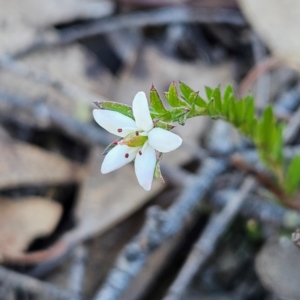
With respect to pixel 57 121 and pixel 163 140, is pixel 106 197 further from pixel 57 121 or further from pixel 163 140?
pixel 163 140

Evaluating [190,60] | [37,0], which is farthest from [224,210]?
[37,0]

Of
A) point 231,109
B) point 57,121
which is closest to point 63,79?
point 57,121

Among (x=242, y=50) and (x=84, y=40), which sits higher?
(x=84, y=40)

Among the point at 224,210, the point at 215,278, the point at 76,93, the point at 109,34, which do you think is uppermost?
the point at 109,34

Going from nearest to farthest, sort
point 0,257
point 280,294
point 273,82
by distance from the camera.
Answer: point 280,294, point 0,257, point 273,82

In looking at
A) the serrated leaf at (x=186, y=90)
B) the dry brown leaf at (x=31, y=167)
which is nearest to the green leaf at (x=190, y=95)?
the serrated leaf at (x=186, y=90)

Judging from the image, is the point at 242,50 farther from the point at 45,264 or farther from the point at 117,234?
the point at 45,264
